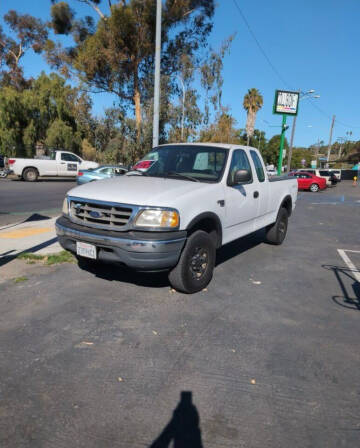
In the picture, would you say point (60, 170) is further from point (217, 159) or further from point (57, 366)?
point (57, 366)

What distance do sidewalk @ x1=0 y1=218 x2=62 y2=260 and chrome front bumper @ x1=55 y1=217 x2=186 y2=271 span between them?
7.48ft

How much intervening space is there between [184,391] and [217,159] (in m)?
3.29

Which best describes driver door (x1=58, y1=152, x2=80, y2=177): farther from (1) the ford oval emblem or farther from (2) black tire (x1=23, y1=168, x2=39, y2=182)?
(1) the ford oval emblem

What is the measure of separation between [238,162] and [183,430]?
3.91 meters

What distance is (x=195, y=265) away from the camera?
4.26 metres

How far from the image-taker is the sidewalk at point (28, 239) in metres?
5.89

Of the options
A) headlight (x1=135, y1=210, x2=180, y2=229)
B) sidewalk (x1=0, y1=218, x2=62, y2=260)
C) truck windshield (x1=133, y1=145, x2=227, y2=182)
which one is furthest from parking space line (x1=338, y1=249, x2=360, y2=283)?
sidewalk (x1=0, y1=218, x2=62, y2=260)

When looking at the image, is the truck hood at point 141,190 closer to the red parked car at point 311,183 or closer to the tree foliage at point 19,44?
the red parked car at point 311,183

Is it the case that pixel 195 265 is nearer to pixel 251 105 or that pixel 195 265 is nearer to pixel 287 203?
pixel 287 203

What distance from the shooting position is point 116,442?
6.86ft

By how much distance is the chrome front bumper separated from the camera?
12.1 feet

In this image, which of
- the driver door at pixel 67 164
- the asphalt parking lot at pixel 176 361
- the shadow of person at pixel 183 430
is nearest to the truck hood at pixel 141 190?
the asphalt parking lot at pixel 176 361

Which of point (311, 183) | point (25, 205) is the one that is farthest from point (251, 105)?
point (25, 205)

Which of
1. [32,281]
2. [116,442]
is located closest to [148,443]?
[116,442]
